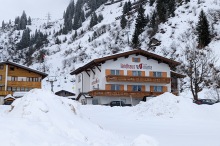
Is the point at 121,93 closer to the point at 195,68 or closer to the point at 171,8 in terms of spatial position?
the point at 195,68

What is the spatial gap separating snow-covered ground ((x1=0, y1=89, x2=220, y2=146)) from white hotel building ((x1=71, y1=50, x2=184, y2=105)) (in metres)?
27.6

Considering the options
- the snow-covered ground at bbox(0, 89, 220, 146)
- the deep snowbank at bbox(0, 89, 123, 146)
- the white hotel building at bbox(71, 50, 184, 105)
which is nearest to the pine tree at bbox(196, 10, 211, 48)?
the white hotel building at bbox(71, 50, 184, 105)

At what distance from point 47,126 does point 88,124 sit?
4053 millimetres

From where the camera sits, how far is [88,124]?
13227 millimetres

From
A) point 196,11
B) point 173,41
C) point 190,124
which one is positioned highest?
point 196,11

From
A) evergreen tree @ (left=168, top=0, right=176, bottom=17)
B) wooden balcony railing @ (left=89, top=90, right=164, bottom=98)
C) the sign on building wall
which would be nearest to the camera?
wooden balcony railing @ (left=89, top=90, right=164, bottom=98)

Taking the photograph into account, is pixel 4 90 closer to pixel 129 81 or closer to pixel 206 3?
Result: pixel 129 81

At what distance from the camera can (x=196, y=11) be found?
87000 mm

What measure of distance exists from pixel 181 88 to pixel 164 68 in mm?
12748

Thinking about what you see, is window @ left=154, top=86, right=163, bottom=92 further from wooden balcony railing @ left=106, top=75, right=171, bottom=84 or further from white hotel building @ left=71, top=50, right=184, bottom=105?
wooden balcony railing @ left=106, top=75, right=171, bottom=84

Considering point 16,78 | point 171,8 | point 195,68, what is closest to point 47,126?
point 195,68

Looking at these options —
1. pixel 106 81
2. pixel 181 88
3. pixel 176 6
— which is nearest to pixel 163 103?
pixel 106 81

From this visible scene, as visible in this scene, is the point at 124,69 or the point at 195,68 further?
the point at 124,69

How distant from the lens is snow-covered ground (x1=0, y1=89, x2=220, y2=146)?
26.8 ft
